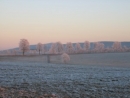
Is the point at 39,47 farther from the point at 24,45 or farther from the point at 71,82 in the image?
the point at 71,82

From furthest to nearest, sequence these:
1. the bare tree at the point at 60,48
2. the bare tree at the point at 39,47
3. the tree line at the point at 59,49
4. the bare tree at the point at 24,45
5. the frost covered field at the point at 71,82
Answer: the bare tree at the point at 39,47 < the bare tree at the point at 60,48 < the tree line at the point at 59,49 < the bare tree at the point at 24,45 < the frost covered field at the point at 71,82

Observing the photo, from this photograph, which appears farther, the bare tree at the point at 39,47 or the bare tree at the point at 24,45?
the bare tree at the point at 39,47

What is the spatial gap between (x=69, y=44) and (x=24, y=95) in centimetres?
14512

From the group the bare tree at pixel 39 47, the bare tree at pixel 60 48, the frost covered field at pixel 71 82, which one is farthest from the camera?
the bare tree at pixel 39 47

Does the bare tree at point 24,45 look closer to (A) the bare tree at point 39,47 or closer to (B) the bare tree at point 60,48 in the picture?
(A) the bare tree at point 39,47

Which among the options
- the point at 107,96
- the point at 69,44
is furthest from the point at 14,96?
the point at 69,44

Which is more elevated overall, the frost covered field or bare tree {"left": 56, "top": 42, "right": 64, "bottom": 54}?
bare tree {"left": 56, "top": 42, "right": 64, "bottom": 54}

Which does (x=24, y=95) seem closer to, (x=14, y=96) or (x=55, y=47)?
(x=14, y=96)

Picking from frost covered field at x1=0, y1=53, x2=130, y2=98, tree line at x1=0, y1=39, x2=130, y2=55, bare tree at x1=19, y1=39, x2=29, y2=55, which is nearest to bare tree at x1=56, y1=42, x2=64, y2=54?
tree line at x1=0, y1=39, x2=130, y2=55

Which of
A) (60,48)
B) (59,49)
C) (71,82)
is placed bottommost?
(71,82)

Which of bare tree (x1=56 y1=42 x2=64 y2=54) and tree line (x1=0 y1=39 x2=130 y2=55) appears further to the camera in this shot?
bare tree (x1=56 y1=42 x2=64 y2=54)

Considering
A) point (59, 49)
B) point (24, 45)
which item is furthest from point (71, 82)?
point (59, 49)

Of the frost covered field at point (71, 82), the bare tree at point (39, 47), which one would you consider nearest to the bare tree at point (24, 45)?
the bare tree at point (39, 47)

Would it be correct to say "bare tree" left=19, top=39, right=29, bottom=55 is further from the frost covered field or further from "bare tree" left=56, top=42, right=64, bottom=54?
the frost covered field
